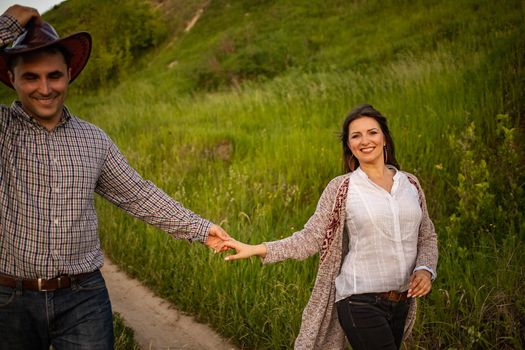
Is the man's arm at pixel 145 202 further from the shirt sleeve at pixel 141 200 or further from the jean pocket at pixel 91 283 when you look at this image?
the jean pocket at pixel 91 283

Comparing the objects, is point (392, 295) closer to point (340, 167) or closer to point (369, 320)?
point (369, 320)

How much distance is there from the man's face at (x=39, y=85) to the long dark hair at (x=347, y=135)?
172 centimetres

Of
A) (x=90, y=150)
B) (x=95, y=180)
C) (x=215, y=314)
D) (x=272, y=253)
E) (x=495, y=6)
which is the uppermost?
(x=495, y=6)

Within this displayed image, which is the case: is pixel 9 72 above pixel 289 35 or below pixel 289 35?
below

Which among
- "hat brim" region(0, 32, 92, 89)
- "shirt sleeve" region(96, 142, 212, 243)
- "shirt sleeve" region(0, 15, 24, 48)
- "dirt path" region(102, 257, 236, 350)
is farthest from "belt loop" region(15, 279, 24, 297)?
"dirt path" region(102, 257, 236, 350)

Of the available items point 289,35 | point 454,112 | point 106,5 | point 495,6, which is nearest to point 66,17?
point 106,5

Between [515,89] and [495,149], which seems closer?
[495,149]

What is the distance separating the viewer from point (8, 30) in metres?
2.45

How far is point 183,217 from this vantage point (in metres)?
3.05

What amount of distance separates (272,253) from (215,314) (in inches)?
79.2

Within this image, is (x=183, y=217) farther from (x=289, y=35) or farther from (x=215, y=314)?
(x=289, y=35)

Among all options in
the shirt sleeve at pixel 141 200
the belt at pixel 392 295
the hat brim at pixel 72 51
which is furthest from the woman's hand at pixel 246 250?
the hat brim at pixel 72 51

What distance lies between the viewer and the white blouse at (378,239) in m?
2.70

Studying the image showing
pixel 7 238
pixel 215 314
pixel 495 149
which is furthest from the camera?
pixel 495 149
